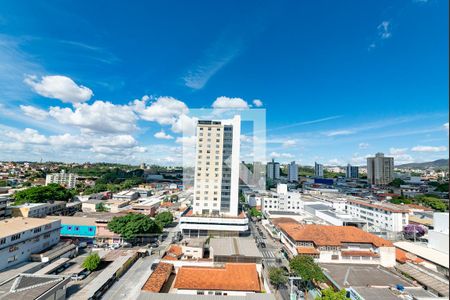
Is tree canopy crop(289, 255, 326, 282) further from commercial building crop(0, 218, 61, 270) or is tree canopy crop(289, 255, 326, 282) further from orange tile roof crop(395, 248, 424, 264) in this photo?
commercial building crop(0, 218, 61, 270)

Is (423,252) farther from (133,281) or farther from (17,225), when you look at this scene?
(17,225)

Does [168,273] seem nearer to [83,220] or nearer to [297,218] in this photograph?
[83,220]

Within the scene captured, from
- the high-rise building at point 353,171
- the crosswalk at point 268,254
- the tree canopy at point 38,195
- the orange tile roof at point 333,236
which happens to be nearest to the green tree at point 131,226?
the crosswalk at point 268,254

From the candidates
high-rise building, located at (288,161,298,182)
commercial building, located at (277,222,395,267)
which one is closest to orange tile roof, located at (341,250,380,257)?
commercial building, located at (277,222,395,267)

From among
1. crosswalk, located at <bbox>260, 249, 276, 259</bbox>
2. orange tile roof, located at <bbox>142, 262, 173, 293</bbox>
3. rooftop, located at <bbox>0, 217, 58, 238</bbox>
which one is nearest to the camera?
orange tile roof, located at <bbox>142, 262, 173, 293</bbox>

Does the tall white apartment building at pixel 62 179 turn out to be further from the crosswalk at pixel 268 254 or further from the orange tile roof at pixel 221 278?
the orange tile roof at pixel 221 278

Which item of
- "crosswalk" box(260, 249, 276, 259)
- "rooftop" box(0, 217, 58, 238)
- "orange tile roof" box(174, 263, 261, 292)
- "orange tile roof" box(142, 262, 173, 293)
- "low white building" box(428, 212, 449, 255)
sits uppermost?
"low white building" box(428, 212, 449, 255)
